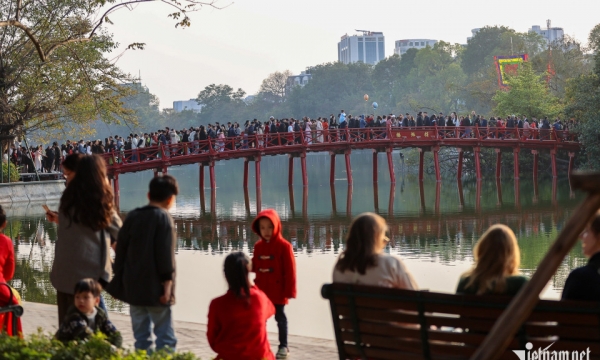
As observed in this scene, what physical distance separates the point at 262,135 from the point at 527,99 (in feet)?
58.3

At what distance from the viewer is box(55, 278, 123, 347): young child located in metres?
5.45

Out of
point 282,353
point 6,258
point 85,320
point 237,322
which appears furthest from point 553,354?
point 6,258

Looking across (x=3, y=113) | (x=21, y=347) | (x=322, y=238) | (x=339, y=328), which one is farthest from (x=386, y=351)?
(x=3, y=113)

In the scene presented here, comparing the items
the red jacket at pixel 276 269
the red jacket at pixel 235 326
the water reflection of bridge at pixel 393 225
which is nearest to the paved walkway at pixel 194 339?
the red jacket at pixel 276 269

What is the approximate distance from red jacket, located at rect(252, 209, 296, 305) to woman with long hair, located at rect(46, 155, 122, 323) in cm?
139

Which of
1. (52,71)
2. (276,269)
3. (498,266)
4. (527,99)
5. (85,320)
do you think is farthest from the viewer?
(527,99)

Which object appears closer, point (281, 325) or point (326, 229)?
point (281, 325)

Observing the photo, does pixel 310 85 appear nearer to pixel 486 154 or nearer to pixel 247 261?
pixel 486 154

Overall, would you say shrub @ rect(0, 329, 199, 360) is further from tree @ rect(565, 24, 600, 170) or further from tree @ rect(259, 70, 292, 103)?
tree @ rect(259, 70, 292, 103)

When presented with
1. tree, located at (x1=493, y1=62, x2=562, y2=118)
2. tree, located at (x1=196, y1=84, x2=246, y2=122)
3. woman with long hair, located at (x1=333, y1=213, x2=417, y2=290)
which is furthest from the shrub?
tree, located at (x1=196, y1=84, x2=246, y2=122)

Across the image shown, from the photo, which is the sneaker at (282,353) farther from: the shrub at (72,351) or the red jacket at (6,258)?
the shrub at (72,351)

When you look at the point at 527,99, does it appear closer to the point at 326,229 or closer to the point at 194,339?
the point at 326,229

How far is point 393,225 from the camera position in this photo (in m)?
25.1

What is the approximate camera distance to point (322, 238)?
22.2m
